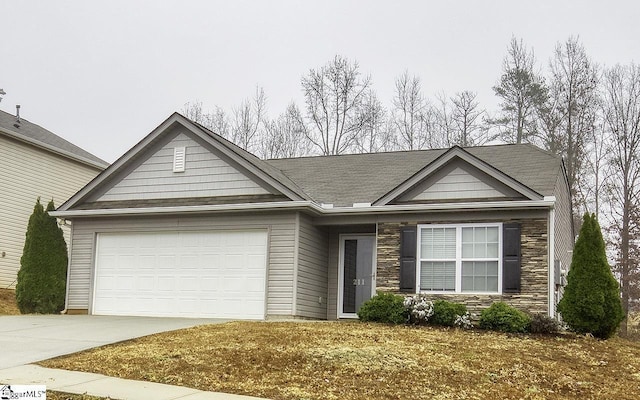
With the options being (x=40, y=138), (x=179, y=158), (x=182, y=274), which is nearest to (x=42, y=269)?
(x=182, y=274)

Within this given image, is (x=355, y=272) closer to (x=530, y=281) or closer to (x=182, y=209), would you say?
(x=182, y=209)

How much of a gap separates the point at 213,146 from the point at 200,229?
2.03 m

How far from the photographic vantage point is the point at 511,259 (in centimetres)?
1507

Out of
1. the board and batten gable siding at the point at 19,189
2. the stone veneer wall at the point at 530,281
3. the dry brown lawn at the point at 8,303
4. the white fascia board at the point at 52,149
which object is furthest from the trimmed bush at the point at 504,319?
the white fascia board at the point at 52,149

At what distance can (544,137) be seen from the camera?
31656 millimetres

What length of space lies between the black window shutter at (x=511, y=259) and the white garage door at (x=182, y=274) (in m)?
5.36

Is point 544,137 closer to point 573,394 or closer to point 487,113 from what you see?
point 487,113

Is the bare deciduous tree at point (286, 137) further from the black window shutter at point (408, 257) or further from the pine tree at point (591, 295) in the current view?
the pine tree at point (591, 295)

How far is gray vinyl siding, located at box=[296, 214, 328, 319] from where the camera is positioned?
16422mm

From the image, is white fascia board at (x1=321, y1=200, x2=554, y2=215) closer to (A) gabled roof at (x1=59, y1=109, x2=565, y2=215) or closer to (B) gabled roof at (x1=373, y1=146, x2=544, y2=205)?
(A) gabled roof at (x1=59, y1=109, x2=565, y2=215)

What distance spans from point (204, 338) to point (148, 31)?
1724 centimetres

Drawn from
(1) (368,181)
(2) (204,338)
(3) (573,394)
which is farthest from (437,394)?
(1) (368,181)

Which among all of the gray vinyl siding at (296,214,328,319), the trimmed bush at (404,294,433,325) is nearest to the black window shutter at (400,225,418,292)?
the trimmed bush at (404,294,433,325)

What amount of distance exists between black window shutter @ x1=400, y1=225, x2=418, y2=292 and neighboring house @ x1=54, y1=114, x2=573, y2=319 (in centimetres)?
2
